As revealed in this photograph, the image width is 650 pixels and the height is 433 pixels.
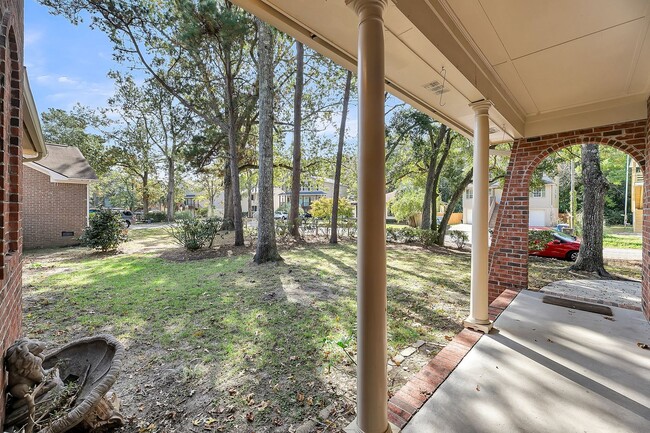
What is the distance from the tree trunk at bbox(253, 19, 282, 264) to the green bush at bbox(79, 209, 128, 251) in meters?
5.37

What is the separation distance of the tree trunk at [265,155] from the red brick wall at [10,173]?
5.47 m

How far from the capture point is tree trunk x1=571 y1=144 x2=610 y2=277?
7.24 meters

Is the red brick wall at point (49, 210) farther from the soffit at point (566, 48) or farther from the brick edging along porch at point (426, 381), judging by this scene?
the soffit at point (566, 48)

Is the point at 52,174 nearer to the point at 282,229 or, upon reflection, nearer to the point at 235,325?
the point at 282,229

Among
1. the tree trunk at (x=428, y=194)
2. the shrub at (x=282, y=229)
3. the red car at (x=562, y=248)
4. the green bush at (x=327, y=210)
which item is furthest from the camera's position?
the green bush at (x=327, y=210)

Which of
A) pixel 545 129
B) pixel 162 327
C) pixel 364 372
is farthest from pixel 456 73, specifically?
pixel 162 327

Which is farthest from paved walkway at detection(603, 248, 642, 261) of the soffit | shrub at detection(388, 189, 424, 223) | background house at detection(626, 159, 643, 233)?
the soffit

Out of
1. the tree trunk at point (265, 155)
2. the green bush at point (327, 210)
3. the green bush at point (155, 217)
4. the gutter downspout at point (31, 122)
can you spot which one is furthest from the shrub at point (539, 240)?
the green bush at point (155, 217)

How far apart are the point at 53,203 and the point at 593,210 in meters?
18.0

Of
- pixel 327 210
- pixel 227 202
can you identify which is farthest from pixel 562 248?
pixel 227 202

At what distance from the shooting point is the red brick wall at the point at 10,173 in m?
1.73

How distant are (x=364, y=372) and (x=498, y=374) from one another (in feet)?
5.00

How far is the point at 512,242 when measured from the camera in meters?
4.78

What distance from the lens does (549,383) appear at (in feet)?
7.37
